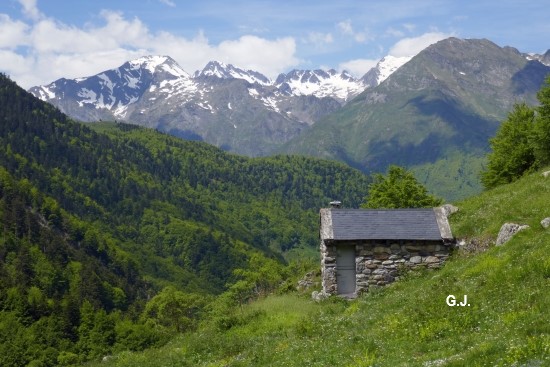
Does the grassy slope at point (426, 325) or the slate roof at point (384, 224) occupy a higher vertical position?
the slate roof at point (384, 224)

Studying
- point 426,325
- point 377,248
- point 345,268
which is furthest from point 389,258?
point 426,325

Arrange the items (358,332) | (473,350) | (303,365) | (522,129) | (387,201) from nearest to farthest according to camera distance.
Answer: (473,350), (303,365), (358,332), (522,129), (387,201)

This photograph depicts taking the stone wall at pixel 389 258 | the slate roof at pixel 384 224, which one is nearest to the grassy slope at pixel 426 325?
the stone wall at pixel 389 258

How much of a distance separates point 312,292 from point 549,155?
2288 centimetres

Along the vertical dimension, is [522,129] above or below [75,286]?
above

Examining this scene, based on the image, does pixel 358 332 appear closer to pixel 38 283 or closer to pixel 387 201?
pixel 387 201

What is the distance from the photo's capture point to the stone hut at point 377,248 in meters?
31.5

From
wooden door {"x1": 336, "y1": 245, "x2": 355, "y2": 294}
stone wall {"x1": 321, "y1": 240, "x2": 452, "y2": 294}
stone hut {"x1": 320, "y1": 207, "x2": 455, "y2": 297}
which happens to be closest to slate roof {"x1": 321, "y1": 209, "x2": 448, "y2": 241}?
stone hut {"x1": 320, "y1": 207, "x2": 455, "y2": 297}

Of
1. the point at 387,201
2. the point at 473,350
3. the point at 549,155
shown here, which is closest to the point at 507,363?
the point at 473,350

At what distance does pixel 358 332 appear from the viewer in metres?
20.5

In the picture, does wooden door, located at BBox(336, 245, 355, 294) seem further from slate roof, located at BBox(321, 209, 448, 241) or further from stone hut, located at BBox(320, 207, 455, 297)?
slate roof, located at BBox(321, 209, 448, 241)

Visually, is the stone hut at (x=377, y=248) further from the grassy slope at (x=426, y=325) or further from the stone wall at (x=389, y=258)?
the grassy slope at (x=426, y=325)

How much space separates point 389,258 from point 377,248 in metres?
0.83

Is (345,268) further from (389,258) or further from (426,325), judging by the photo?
(426,325)
